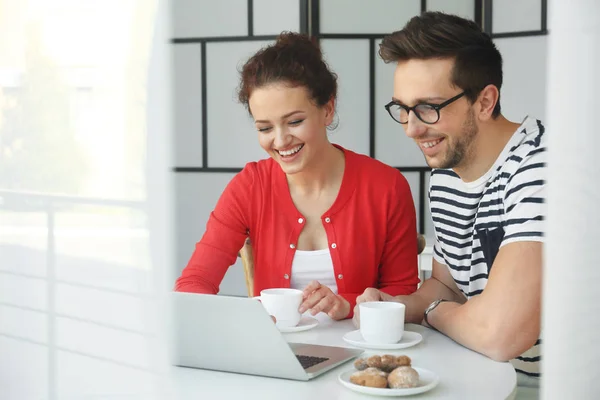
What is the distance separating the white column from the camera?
491mm

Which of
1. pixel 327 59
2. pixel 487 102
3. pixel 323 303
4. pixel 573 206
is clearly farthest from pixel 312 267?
pixel 327 59

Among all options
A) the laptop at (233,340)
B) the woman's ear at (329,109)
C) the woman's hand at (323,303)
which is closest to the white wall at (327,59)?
the woman's ear at (329,109)

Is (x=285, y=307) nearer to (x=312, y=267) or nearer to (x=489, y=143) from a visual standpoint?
(x=312, y=267)

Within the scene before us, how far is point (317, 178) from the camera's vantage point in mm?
1904

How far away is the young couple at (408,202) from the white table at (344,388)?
0.06 meters

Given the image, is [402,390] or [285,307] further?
[285,307]

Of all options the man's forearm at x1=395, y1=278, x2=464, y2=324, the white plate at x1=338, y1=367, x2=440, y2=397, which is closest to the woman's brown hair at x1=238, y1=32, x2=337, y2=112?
the man's forearm at x1=395, y1=278, x2=464, y2=324

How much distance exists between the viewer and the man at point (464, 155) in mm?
1394

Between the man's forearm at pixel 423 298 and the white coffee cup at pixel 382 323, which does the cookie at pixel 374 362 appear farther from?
the man's forearm at pixel 423 298

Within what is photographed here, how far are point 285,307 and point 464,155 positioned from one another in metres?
0.52

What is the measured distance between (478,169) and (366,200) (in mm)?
365

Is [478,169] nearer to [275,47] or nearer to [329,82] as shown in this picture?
[329,82]

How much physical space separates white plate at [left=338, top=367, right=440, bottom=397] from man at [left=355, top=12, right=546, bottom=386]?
0.82 feet

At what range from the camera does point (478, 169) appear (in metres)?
1.60
